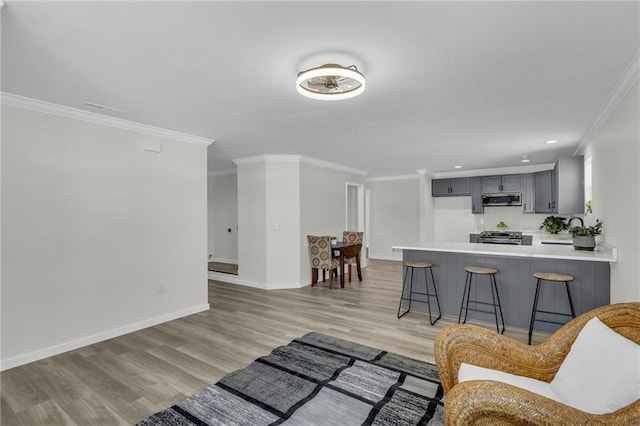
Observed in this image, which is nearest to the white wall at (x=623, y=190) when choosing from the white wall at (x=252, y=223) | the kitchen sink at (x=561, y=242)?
the kitchen sink at (x=561, y=242)

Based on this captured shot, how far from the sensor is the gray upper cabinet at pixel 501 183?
22.3 ft

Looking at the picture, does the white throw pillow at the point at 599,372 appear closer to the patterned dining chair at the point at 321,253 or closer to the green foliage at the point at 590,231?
the green foliage at the point at 590,231

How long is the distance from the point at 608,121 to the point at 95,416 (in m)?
5.15

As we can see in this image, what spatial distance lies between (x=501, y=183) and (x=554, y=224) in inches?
52.5

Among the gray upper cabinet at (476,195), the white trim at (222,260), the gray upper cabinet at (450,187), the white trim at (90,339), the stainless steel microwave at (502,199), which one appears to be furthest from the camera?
the white trim at (222,260)

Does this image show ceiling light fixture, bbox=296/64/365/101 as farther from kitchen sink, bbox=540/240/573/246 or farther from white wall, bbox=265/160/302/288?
kitchen sink, bbox=540/240/573/246

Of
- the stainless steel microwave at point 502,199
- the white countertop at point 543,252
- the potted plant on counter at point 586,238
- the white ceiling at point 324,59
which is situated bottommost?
the white countertop at point 543,252

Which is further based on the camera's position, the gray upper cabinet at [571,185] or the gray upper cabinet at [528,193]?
the gray upper cabinet at [528,193]

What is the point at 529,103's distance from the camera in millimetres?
3020

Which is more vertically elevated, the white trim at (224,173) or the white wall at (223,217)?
the white trim at (224,173)

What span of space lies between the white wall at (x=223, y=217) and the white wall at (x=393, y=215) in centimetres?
382

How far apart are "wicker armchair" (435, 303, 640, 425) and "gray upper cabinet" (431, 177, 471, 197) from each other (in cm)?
628

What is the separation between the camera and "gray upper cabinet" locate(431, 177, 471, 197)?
7469 mm

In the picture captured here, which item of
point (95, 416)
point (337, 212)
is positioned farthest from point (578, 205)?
point (95, 416)
